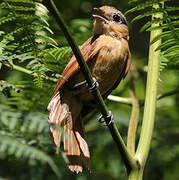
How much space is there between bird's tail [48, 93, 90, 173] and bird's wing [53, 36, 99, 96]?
129 mm

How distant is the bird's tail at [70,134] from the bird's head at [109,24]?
693 mm

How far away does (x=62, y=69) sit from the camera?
2.81 m

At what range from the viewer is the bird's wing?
2.64 m

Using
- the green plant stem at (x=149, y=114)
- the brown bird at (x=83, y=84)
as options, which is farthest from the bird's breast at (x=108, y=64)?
the green plant stem at (x=149, y=114)

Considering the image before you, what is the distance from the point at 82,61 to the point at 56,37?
2108 mm

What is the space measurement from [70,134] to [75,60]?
1.77ft

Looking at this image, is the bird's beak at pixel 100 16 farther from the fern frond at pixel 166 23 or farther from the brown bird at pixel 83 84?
the fern frond at pixel 166 23

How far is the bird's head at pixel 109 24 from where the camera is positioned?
10.2ft

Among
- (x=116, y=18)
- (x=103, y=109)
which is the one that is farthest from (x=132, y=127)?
(x=116, y=18)

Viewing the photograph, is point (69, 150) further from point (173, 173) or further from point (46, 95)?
point (173, 173)

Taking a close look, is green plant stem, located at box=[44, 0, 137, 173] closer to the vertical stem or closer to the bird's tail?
the vertical stem

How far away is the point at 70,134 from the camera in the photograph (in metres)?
2.80

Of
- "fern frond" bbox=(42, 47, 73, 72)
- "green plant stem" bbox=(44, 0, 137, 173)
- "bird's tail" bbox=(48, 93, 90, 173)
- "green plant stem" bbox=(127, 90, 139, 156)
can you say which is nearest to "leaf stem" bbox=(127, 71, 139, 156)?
"green plant stem" bbox=(127, 90, 139, 156)

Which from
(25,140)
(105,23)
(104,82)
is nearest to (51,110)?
(25,140)
